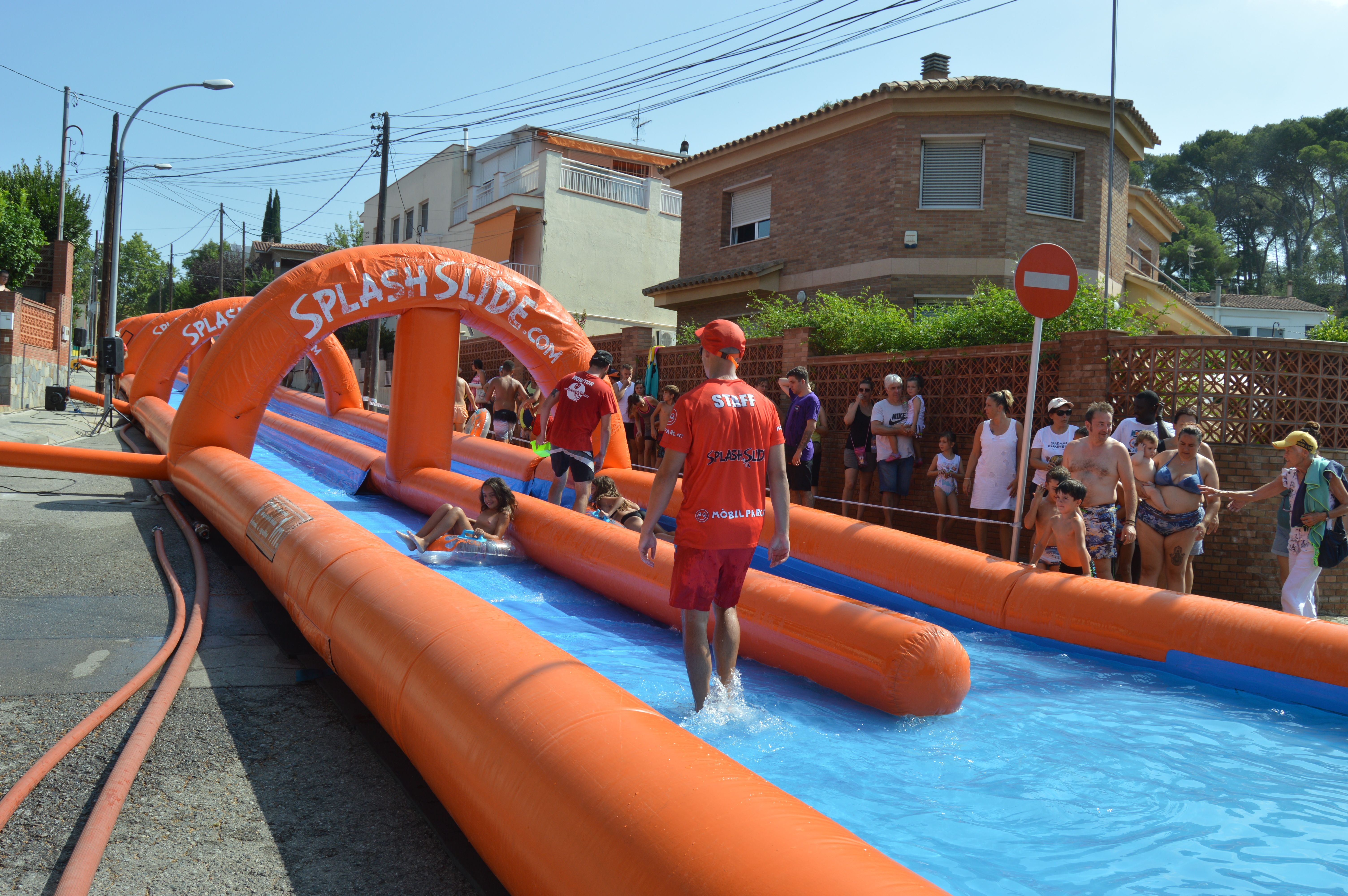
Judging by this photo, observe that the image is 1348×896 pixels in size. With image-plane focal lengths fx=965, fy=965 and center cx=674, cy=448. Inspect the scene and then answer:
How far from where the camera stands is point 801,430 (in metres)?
10.5

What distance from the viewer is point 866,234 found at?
18172 millimetres

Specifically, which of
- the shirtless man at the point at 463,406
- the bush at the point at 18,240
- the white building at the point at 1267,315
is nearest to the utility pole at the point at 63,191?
the bush at the point at 18,240

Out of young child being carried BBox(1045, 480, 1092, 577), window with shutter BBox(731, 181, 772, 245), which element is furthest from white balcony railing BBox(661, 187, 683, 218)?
young child being carried BBox(1045, 480, 1092, 577)

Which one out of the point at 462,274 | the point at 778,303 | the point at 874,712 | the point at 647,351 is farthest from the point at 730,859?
the point at 778,303

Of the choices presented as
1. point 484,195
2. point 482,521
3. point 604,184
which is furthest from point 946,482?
point 484,195

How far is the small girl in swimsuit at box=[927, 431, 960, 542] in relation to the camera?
9727 mm

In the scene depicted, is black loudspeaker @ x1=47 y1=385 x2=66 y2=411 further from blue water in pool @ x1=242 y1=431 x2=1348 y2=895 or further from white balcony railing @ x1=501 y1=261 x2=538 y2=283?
blue water in pool @ x1=242 y1=431 x2=1348 y2=895

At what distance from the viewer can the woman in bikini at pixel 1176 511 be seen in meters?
7.40

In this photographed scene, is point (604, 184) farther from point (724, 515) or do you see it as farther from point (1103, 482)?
point (724, 515)

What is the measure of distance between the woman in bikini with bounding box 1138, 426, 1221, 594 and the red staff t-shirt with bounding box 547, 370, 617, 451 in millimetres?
4817

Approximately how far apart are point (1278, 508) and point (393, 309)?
28.3 ft

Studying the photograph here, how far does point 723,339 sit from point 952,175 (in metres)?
14.6

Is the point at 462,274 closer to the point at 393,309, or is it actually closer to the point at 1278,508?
the point at 393,309

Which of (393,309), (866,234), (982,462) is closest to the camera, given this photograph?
(982,462)
